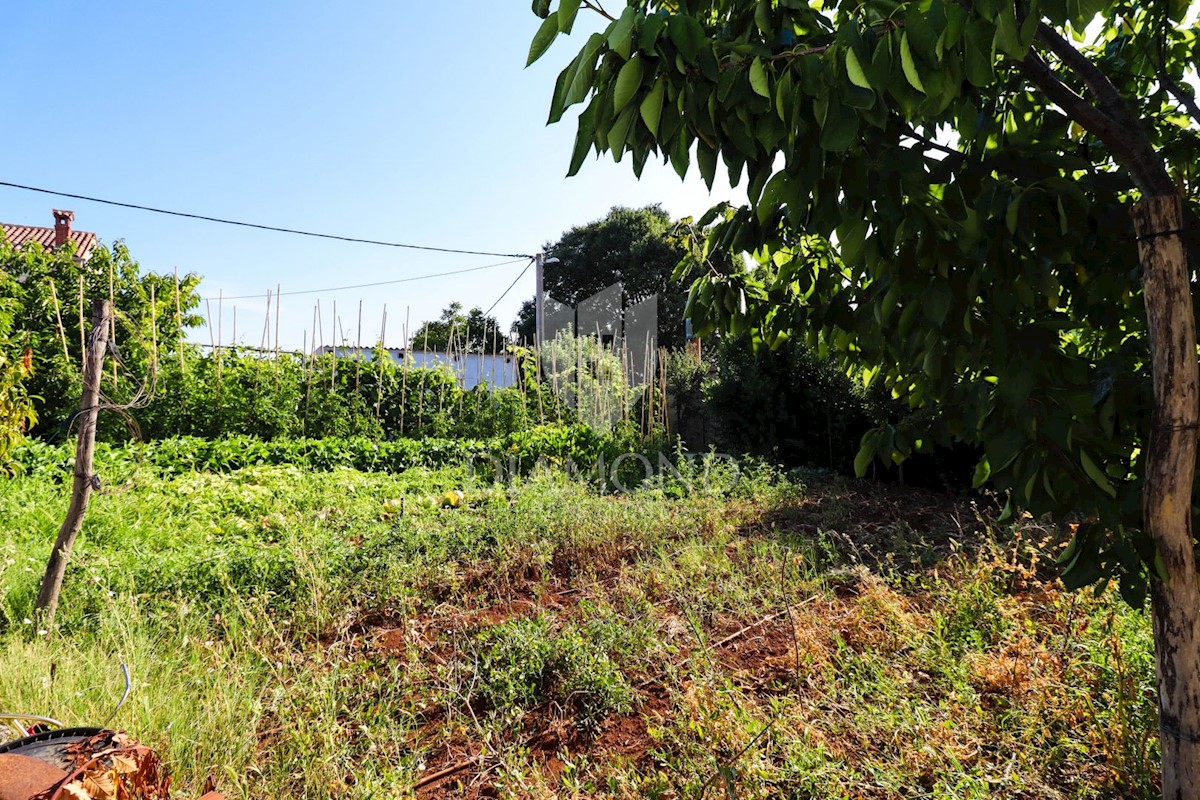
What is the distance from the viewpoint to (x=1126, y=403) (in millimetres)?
1462

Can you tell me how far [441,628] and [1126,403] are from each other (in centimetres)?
288

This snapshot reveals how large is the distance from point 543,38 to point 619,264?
86.5 feet

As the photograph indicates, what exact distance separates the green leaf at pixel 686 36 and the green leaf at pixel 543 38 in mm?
161

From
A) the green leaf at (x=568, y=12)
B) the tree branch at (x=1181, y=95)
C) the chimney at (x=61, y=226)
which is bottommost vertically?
the green leaf at (x=568, y=12)

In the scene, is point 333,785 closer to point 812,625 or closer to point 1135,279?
point 812,625

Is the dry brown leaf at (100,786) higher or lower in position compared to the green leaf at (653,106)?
lower

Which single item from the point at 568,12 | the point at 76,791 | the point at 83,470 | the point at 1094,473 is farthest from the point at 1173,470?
the point at 83,470

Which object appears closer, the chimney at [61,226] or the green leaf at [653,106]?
the green leaf at [653,106]

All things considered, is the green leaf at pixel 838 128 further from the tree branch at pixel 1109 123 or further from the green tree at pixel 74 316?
the green tree at pixel 74 316

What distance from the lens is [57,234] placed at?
1566 cm

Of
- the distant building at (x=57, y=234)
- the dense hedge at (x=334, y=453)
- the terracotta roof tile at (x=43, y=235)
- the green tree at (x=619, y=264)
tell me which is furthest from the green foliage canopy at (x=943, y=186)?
the green tree at (x=619, y=264)

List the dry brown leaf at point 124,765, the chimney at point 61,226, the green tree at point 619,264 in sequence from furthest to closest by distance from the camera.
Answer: the green tree at point 619,264
the chimney at point 61,226
the dry brown leaf at point 124,765

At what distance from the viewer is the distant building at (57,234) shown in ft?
51.3

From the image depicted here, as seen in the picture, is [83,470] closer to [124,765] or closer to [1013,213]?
[124,765]
